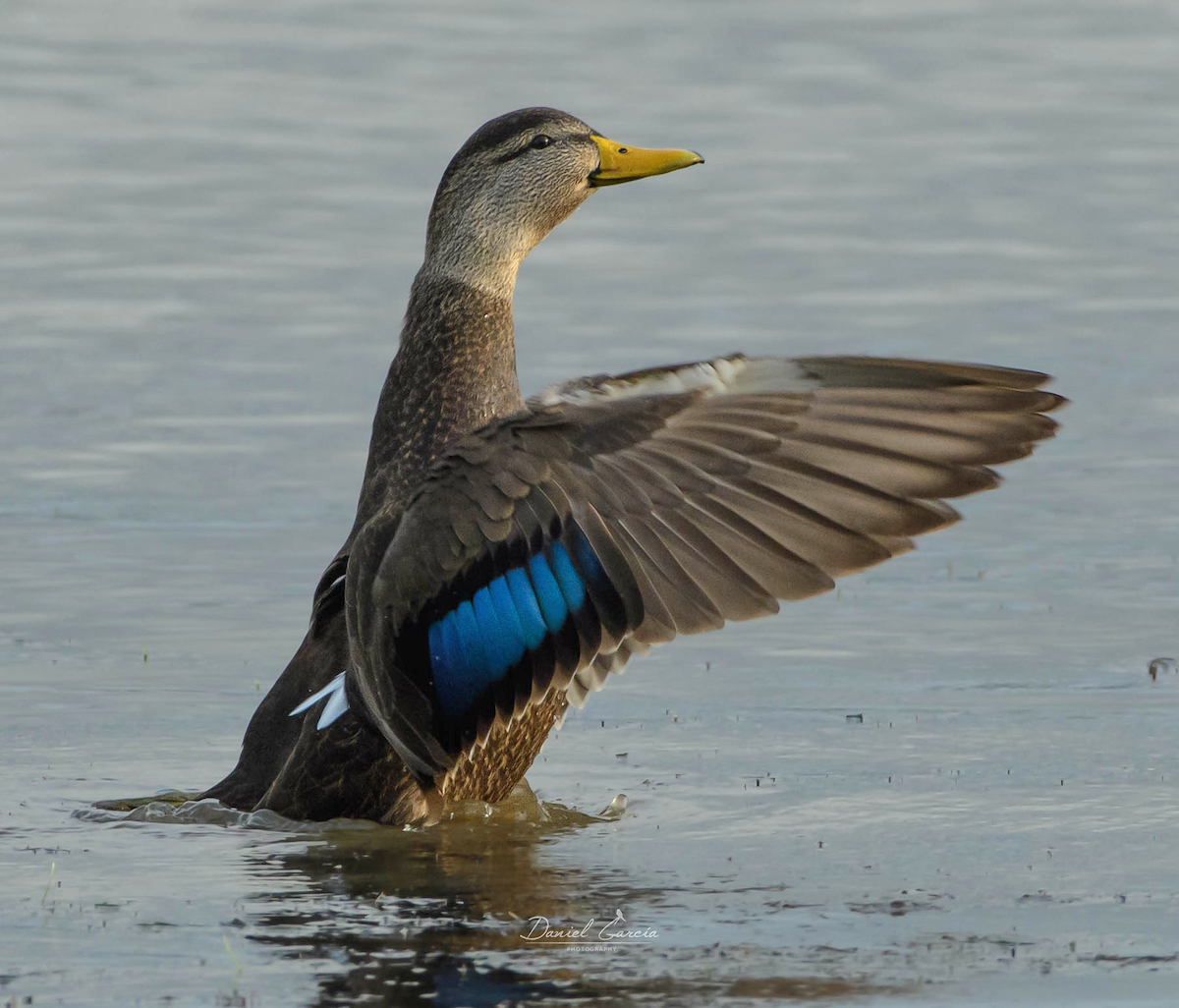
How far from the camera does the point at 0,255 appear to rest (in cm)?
1240

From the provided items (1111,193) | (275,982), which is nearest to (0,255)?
(1111,193)

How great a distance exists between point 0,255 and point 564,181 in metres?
6.27

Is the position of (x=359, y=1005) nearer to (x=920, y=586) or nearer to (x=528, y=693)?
(x=528, y=693)

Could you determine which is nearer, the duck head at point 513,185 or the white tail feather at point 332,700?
the white tail feather at point 332,700

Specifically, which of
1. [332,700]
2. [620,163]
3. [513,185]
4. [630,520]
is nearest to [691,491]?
[630,520]

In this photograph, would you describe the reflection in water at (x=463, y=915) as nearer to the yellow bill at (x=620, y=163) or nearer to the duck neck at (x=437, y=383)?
the duck neck at (x=437, y=383)

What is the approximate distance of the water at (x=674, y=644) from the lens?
4961 mm

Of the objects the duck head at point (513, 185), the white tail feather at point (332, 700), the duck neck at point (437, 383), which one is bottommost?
the white tail feather at point (332, 700)

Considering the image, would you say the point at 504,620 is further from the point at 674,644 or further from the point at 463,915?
the point at 674,644

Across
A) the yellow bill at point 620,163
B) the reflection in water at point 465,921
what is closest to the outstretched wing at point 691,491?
the reflection in water at point 465,921

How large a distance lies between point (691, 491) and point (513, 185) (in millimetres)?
1923
